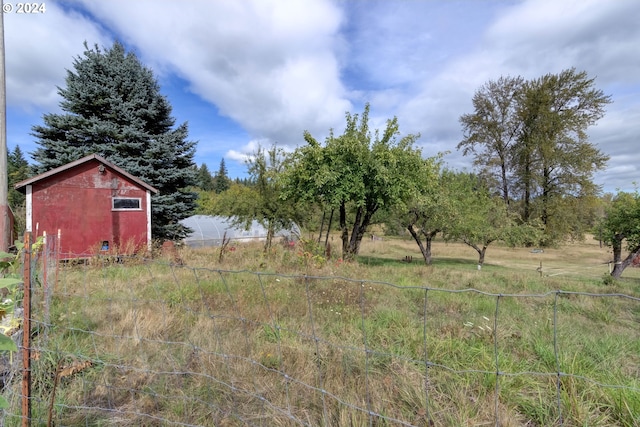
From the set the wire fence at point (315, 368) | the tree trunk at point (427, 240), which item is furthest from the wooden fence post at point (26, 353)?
the tree trunk at point (427, 240)

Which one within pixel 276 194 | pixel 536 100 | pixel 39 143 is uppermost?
pixel 536 100

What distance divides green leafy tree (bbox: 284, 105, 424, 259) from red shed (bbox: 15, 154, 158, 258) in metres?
6.17

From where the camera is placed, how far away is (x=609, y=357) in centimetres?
295

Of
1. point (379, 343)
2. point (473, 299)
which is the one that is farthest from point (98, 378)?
point (473, 299)

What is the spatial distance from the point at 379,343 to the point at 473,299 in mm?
3158

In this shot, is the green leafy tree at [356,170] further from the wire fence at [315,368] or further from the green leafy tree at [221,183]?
the green leafy tree at [221,183]

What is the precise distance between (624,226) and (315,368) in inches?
647

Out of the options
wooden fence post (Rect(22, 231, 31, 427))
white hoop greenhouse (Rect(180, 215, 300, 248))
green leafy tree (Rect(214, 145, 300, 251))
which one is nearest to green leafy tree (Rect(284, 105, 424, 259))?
green leafy tree (Rect(214, 145, 300, 251))

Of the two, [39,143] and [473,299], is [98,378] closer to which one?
[473,299]

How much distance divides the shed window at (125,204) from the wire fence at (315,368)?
8362 millimetres

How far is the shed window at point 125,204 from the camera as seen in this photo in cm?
1167

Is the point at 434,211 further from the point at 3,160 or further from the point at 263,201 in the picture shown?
the point at 3,160

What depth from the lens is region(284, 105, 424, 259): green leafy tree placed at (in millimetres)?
11094

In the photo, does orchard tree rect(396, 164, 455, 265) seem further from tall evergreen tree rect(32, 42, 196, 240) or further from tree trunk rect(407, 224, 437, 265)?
tall evergreen tree rect(32, 42, 196, 240)
